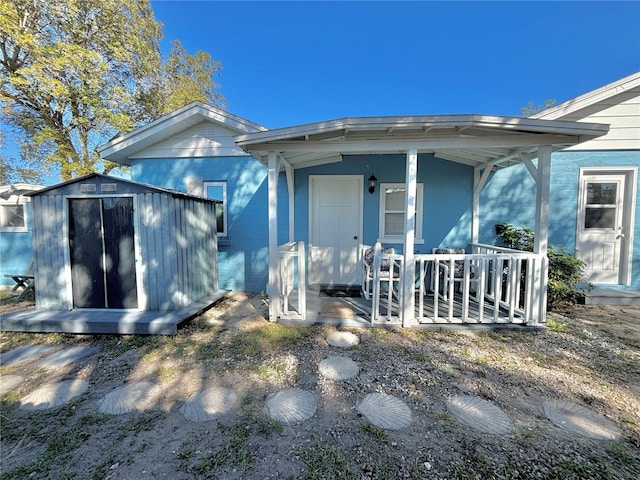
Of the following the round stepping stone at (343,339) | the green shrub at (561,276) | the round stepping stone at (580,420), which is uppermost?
the green shrub at (561,276)

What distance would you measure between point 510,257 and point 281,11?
7.65 metres

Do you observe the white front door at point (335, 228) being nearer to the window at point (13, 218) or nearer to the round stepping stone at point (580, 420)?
the round stepping stone at point (580, 420)

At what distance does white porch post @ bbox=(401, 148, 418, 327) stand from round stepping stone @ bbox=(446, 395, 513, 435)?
1445 millimetres

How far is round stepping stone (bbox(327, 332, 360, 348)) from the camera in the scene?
10.4 ft

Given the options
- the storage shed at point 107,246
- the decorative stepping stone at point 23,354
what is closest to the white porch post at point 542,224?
the storage shed at point 107,246

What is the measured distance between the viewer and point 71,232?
3.77 metres

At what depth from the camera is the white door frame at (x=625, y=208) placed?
15.7ft

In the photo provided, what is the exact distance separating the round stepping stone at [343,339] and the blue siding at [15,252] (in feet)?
24.0

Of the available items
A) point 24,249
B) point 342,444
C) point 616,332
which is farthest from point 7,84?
point 616,332

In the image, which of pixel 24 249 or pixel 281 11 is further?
pixel 281 11

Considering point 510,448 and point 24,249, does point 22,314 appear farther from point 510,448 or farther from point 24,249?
point 510,448

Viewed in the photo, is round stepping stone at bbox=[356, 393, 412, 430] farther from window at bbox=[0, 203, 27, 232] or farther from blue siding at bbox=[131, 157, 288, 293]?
window at bbox=[0, 203, 27, 232]

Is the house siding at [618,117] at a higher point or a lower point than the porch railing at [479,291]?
higher

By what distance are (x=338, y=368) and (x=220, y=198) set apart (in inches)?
162
